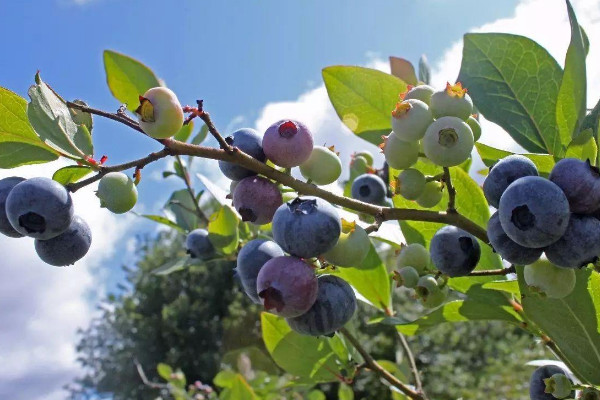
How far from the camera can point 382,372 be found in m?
1.66

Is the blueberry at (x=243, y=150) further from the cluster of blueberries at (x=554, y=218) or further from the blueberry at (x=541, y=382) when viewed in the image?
the blueberry at (x=541, y=382)

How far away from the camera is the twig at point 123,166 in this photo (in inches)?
36.3

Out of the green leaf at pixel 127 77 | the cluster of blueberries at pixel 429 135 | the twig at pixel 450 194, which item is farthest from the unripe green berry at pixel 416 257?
the green leaf at pixel 127 77

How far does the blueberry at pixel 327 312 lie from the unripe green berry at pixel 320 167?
0.22 metres

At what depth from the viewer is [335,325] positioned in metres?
0.90

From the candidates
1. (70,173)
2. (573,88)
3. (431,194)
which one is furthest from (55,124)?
(573,88)

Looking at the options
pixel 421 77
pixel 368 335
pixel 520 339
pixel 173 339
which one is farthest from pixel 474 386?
pixel 421 77

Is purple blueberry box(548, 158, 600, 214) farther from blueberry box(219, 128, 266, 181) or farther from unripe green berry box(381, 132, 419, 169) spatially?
blueberry box(219, 128, 266, 181)

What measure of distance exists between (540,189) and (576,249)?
106 millimetres

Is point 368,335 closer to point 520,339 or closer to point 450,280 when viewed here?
point 520,339

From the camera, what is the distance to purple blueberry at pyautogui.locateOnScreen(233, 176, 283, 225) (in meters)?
0.94

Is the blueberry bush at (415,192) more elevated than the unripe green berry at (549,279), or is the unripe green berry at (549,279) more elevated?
the blueberry bush at (415,192)

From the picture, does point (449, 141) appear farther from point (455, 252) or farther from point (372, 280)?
point (372, 280)

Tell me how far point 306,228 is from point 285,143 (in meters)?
0.19
